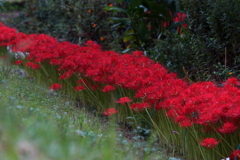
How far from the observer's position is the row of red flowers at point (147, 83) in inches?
144

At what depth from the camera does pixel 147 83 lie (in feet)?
14.7

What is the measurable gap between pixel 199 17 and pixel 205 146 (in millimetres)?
3114

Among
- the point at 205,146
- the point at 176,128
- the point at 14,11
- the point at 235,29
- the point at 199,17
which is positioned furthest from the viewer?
the point at 14,11

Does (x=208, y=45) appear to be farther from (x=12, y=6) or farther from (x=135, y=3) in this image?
(x=12, y=6)

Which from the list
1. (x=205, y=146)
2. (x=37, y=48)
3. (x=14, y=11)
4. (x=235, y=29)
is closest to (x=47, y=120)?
(x=205, y=146)

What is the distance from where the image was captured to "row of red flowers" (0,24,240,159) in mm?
3664

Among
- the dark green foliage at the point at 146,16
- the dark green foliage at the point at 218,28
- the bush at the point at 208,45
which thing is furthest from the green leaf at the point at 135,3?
the dark green foliage at the point at 218,28

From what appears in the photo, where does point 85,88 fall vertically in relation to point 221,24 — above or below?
below

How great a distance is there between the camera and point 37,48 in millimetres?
5855

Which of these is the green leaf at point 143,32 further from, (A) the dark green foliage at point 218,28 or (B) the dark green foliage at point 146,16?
(A) the dark green foliage at point 218,28

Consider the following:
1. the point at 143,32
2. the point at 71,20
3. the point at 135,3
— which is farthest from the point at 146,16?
the point at 71,20

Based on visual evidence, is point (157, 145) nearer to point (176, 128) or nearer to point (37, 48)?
point (176, 128)

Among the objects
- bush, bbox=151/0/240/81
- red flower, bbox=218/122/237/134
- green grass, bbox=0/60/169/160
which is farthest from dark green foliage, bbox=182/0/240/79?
green grass, bbox=0/60/169/160

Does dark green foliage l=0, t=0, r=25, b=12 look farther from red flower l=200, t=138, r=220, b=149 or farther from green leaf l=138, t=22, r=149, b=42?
red flower l=200, t=138, r=220, b=149
